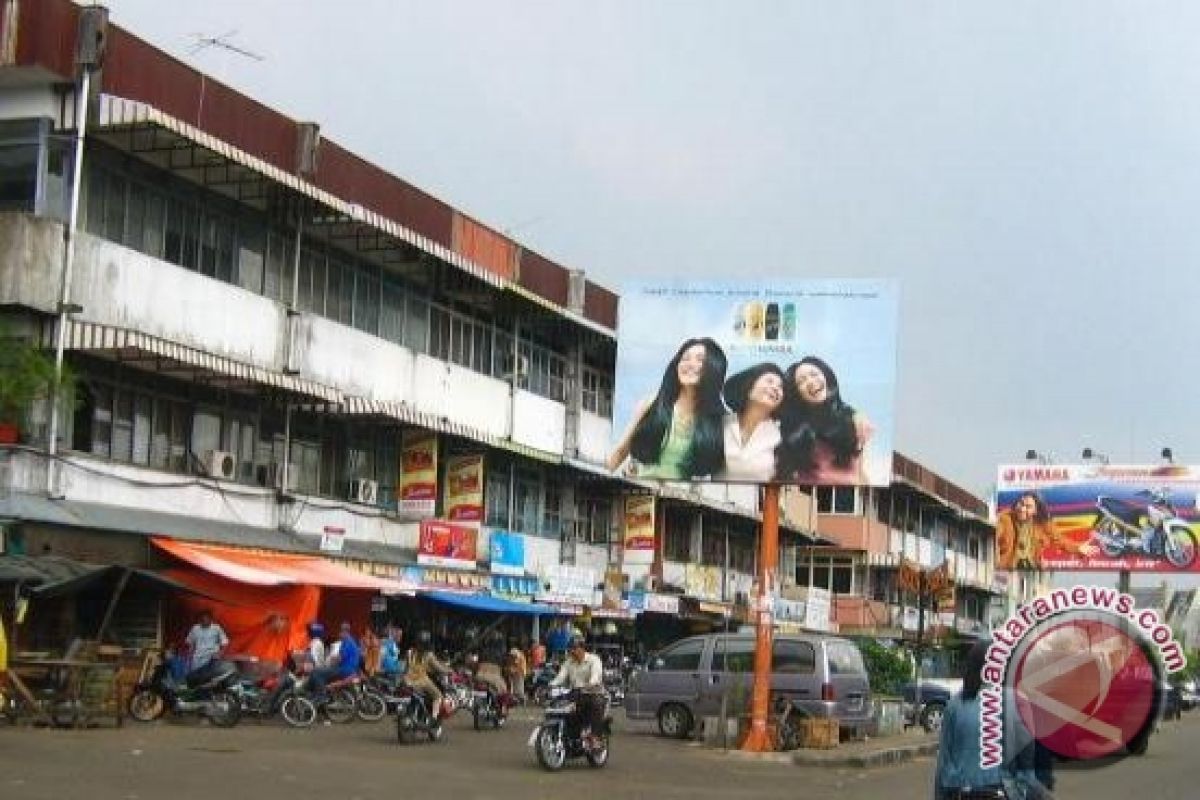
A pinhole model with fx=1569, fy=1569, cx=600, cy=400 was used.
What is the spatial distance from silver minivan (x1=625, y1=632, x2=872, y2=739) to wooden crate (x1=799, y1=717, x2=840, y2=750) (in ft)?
3.24

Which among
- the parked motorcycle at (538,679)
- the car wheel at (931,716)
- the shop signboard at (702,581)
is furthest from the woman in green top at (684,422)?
the shop signboard at (702,581)

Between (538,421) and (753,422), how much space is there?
14.6 meters

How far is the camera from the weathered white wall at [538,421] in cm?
3553

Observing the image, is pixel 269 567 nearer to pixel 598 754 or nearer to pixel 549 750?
pixel 598 754

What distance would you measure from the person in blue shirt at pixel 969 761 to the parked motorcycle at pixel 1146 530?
49737mm

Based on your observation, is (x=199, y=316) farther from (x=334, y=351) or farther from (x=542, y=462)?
(x=542, y=462)

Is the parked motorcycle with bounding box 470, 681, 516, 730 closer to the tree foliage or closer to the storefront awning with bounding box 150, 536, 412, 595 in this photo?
the storefront awning with bounding box 150, 536, 412, 595

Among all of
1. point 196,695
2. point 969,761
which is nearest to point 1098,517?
point 196,695

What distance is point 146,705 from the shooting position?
73.7ft

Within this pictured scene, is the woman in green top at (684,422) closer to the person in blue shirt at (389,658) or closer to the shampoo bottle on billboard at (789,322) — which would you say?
the shampoo bottle on billboard at (789,322)

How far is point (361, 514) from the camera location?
30.1 m

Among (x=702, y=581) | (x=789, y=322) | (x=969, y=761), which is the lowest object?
(x=969, y=761)

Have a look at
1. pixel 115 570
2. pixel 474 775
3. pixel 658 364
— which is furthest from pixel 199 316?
pixel 474 775

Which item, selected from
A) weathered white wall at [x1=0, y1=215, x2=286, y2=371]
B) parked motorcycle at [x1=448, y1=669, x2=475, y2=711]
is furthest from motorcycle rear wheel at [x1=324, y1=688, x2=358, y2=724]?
weathered white wall at [x1=0, y1=215, x2=286, y2=371]
